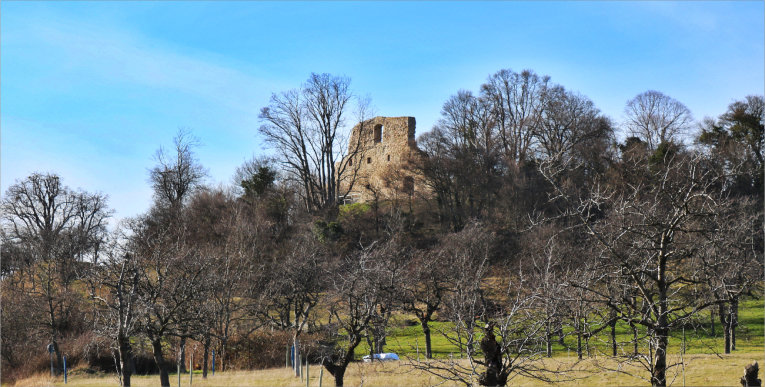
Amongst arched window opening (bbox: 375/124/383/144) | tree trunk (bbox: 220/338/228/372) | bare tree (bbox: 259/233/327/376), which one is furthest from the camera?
arched window opening (bbox: 375/124/383/144)

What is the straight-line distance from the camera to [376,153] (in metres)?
63.5

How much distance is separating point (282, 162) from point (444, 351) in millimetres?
29471

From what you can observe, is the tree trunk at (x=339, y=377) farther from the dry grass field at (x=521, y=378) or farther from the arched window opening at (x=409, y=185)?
the arched window opening at (x=409, y=185)

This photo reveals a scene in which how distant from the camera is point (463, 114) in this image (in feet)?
185

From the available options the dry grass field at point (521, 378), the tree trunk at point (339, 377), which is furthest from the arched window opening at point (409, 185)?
the tree trunk at point (339, 377)

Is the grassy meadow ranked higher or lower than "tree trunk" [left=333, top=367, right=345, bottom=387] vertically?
lower

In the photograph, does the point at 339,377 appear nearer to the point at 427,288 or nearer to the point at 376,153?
the point at 427,288

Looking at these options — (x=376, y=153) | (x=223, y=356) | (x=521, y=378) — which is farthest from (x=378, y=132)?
(x=521, y=378)

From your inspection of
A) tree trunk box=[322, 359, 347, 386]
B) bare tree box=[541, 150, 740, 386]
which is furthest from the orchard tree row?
bare tree box=[541, 150, 740, 386]

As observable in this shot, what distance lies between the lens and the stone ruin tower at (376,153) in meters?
55.2

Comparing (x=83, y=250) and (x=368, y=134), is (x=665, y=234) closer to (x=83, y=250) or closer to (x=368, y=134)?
(x=83, y=250)

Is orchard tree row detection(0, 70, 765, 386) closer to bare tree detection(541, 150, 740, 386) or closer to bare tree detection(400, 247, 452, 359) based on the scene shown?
bare tree detection(400, 247, 452, 359)

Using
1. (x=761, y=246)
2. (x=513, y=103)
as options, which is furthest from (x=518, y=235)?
(x=513, y=103)

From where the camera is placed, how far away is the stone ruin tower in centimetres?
5522
